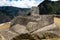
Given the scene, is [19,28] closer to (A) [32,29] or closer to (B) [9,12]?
(A) [32,29]

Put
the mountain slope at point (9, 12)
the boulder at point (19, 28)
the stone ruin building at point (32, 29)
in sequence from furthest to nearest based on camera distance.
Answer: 1. the mountain slope at point (9, 12)
2. the boulder at point (19, 28)
3. the stone ruin building at point (32, 29)

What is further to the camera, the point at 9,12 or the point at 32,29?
the point at 9,12

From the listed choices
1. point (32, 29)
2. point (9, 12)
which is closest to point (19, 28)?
point (32, 29)

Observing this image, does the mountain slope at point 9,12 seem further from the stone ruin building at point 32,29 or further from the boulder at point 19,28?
the boulder at point 19,28

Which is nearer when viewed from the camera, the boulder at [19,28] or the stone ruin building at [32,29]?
the stone ruin building at [32,29]

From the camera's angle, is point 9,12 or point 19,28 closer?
point 19,28

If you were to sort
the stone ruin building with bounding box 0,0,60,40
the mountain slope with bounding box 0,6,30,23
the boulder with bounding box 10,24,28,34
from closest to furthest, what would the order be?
the stone ruin building with bounding box 0,0,60,40, the boulder with bounding box 10,24,28,34, the mountain slope with bounding box 0,6,30,23

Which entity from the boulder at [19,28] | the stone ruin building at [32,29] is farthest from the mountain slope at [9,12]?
the boulder at [19,28]

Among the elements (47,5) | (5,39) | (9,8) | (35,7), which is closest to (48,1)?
(47,5)

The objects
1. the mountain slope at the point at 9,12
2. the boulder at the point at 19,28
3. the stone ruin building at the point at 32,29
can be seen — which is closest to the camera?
the stone ruin building at the point at 32,29

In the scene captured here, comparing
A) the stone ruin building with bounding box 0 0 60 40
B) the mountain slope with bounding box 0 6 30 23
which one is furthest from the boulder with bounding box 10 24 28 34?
the mountain slope with bounding box 0 6 30 23

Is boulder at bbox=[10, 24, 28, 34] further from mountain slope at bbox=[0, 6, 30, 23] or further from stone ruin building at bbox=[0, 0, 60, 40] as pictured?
mountain slope at bbox=[0, 6, 30, 23]

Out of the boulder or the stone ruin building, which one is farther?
the boulder

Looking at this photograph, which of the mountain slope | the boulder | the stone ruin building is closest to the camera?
the stone ruin building
